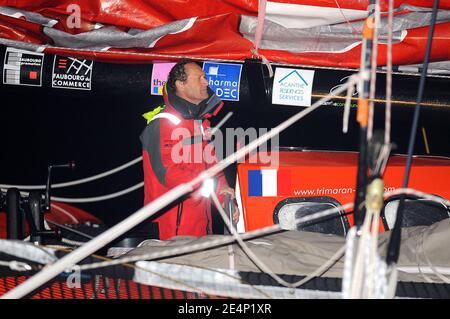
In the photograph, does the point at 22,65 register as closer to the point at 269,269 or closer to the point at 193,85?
the point at 193,85

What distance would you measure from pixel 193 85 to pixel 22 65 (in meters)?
1.00

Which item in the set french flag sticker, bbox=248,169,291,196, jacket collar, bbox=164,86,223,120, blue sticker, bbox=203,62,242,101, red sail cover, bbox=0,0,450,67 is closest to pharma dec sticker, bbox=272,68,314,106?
red sail cover, bbox=0,0,450,67

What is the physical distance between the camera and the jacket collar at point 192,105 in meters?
3.42

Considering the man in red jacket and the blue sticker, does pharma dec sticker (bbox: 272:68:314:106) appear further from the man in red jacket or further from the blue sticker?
the man in red jacket

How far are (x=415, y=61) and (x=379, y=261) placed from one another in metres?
1.80

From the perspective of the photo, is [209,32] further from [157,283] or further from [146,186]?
[157,283]

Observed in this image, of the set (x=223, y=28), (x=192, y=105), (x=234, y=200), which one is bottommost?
(x=234, y=200)

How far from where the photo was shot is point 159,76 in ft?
11.8

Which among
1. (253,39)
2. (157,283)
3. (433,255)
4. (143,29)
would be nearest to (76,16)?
(143,29)

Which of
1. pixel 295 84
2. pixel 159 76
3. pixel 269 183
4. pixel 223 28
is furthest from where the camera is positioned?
pixel 159 76

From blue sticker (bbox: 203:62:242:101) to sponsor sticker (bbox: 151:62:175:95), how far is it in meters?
0.22

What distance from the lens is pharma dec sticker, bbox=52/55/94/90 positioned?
11.8 feet

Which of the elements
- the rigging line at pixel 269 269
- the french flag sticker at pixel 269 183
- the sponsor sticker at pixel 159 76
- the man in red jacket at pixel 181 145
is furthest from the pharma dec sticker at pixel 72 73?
the rigging line at pixel 269 269

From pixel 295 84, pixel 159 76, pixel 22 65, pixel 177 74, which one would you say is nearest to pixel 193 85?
pixel 177 74
